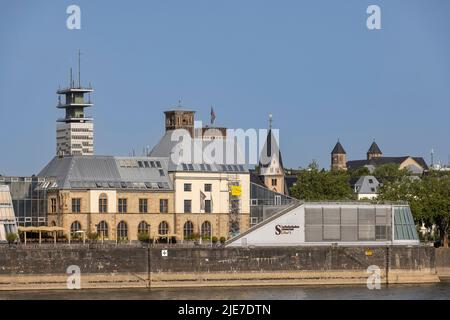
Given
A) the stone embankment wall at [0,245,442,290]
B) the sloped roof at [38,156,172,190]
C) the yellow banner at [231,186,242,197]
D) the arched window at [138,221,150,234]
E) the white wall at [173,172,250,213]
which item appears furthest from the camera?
the yellow banner at [231,186,242,197]

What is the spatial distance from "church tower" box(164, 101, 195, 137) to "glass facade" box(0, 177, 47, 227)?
23229 millimetres

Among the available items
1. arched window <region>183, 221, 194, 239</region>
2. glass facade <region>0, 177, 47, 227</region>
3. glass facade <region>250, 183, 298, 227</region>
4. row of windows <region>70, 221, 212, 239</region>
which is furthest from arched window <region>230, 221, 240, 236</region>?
glass facade <region>0, 177, 47, 227</region>

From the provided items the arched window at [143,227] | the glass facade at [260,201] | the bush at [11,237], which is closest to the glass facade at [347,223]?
the glass facade at [260,201]

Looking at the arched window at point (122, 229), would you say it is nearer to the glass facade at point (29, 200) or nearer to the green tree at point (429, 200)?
the glass facade at point (29, 200)

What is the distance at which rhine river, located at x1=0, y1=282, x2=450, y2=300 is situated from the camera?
112750 mm

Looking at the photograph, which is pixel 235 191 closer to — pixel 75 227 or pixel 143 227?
pixel 143 227

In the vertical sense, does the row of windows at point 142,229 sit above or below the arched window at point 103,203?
below

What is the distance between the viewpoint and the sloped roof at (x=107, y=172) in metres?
141

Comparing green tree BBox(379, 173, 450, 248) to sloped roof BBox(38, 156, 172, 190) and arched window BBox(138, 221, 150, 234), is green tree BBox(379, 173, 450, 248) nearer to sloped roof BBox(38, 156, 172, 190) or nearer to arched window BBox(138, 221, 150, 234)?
sloped roof BBox(38, 156, 172, 190)

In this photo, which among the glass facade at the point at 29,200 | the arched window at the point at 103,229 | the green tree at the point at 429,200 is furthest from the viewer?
the green tree at the point at 429,200

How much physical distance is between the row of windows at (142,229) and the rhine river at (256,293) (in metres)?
18.6

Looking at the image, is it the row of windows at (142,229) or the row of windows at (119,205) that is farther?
the row of windows at (119,205)

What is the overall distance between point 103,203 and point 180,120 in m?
23.1
